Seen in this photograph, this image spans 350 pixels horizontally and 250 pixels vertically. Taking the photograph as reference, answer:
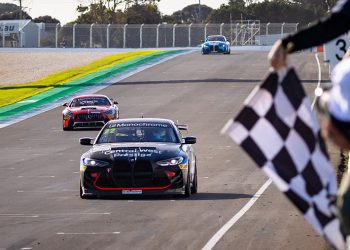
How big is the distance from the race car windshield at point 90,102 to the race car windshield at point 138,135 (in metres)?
20.0

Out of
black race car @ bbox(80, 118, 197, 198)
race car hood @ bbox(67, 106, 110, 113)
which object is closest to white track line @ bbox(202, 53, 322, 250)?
black race car @ bbox(80, 118, 197, 198)

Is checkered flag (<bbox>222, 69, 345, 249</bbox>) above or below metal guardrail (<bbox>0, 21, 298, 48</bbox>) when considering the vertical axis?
above

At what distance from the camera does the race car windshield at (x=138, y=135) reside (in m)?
20.3

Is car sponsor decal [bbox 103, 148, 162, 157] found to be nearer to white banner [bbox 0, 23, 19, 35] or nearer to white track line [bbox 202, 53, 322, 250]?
white track line [bbox 202, 53, 322, 250]

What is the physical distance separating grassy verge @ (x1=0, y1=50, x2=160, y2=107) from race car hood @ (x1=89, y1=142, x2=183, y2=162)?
32.7 m

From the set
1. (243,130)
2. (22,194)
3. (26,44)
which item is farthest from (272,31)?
(243,130)

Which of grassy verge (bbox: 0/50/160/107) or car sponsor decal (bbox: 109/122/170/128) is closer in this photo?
car sponsor decal (bbox: 109/122/170/128)

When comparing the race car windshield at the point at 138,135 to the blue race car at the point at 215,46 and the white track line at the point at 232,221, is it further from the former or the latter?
the blue race car at the point at 215,46

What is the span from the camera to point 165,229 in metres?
14.9

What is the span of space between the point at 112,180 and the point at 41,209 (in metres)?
1.66

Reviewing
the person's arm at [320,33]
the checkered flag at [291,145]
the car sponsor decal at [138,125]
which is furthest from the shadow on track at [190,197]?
the person's arm at [320,33]

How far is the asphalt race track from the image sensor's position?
44.9ft

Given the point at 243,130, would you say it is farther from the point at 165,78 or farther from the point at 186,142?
the point at 165,78

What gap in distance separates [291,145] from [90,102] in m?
36.6
